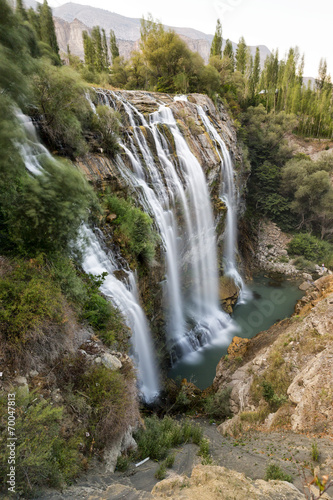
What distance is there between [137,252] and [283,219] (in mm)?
20312

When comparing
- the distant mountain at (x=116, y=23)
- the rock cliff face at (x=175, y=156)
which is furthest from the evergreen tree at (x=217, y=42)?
the distant mountain at (x=116, y=23)

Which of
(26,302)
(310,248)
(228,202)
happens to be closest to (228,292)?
(228,202)

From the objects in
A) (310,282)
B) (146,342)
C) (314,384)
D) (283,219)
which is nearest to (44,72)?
(146,342)

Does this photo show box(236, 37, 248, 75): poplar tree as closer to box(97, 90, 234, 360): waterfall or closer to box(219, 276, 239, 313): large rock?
box(97, 90, 234, 360): waterfall

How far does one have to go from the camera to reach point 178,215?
44.3 feet

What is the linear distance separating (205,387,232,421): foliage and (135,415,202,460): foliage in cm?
259

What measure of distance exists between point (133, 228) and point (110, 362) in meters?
5.34

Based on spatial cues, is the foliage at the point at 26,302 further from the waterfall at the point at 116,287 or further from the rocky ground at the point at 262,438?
the rocky ground at the point at 262,438

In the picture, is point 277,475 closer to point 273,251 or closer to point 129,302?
point 129,302

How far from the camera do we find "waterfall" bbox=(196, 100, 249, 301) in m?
17.6

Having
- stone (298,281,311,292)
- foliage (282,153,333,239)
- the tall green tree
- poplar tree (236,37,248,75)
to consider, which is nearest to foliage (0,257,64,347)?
stone (298,281,311,292)

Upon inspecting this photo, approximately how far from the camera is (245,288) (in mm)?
19688

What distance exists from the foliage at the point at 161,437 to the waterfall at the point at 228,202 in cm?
1306

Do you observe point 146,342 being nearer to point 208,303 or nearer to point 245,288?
point 208,303
